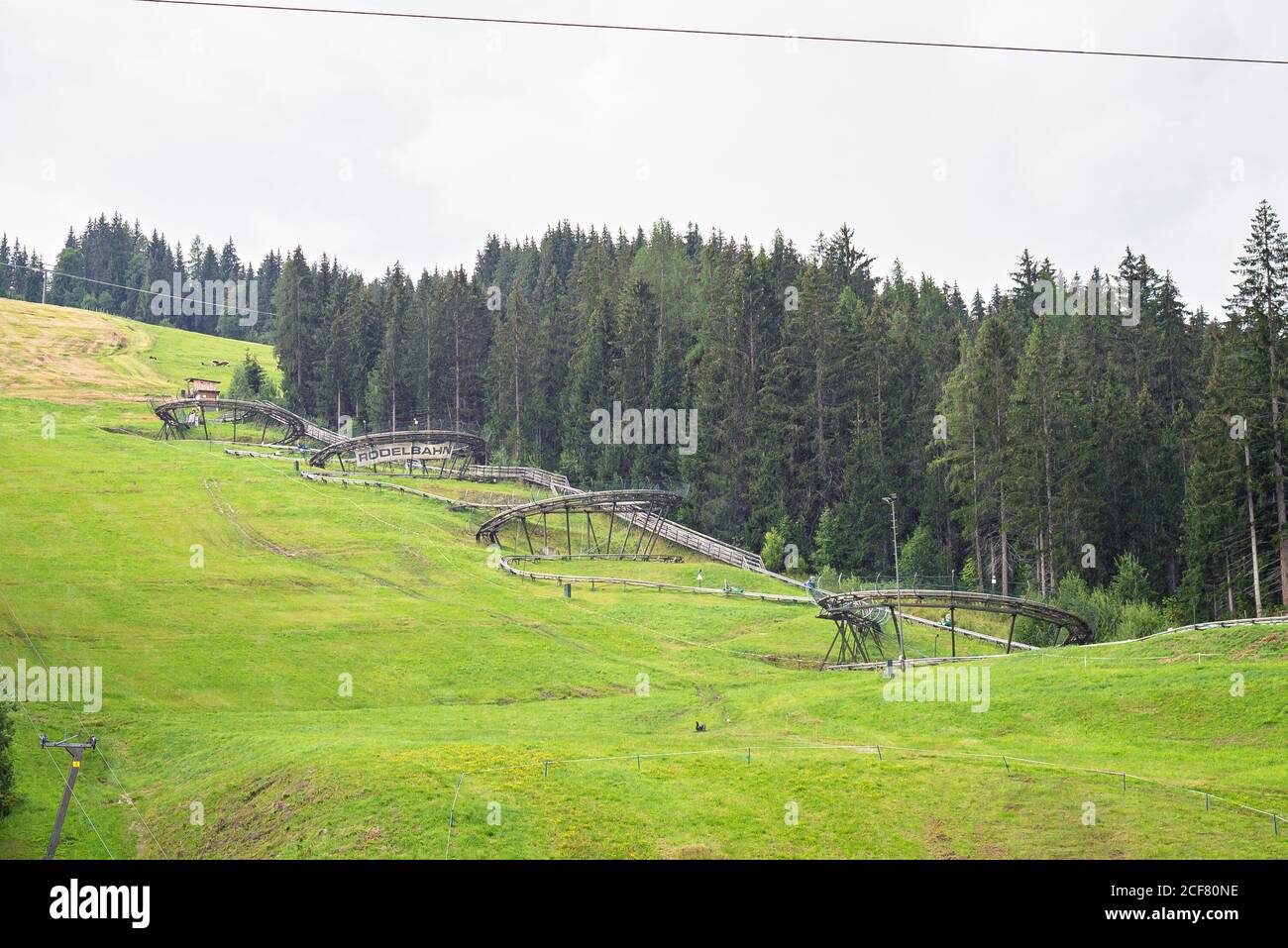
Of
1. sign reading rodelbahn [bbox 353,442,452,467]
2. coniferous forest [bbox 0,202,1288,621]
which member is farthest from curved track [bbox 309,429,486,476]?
coniferous forest [bbox 0,202,1288,621]

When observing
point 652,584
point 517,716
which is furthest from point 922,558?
point 517,716

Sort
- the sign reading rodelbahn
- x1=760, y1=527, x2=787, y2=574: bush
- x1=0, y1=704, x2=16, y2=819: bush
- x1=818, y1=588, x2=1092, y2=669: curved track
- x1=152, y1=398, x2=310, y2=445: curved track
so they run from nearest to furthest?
1. x1=0, y1=704, x2=16, y2=819: bush
2. x1=818, y1=588, x2=1092, y2=669: curved track
3. x1=760, y1=527, x2=787, y2=574: bush
4. the sign reading rodelbahn
5. x1=152, y1=398, x2=310, y2=445: curved track

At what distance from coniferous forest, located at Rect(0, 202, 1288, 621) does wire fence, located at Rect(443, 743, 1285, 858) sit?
105 feet

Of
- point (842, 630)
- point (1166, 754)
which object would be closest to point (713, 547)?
point (842, 630)

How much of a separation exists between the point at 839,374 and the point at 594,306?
38401 millimetres

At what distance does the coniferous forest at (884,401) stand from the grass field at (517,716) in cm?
1693

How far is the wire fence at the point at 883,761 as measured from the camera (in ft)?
105

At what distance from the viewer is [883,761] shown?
1507 inches

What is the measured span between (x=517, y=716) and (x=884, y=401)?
179 ft

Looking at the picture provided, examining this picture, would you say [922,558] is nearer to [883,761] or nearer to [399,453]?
[883,761]

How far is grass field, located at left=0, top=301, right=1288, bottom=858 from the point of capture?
3231 centimetres

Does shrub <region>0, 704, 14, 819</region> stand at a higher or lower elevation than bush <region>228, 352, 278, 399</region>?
lower

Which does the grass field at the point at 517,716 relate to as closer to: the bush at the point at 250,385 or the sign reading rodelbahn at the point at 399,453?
the sign reading rodelbahn at the point at 399,453

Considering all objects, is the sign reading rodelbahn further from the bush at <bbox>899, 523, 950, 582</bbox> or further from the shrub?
the shrub
